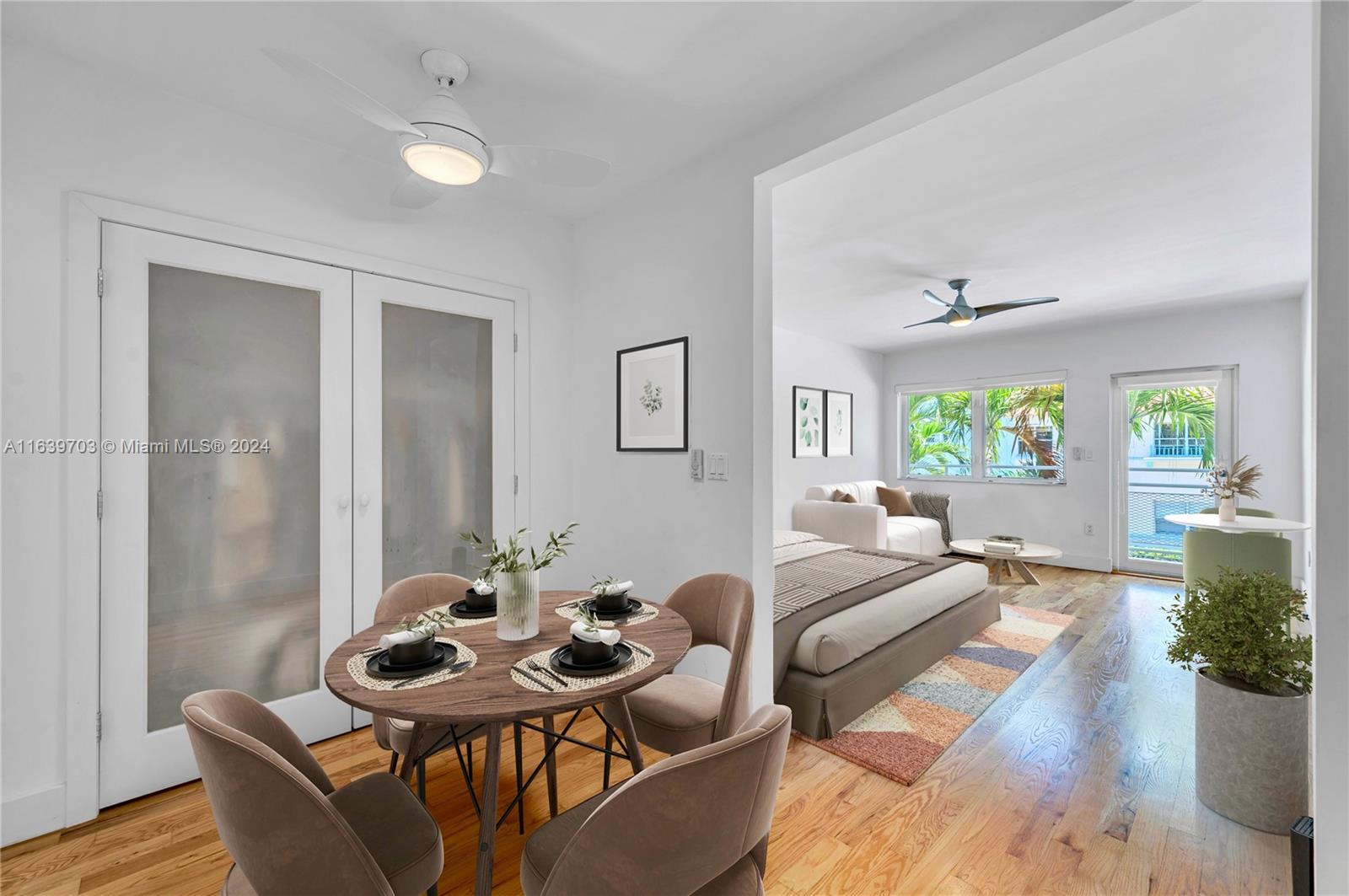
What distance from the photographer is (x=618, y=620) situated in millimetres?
1735

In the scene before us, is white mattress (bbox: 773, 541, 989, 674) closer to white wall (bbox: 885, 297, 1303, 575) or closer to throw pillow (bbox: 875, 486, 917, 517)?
throw pillow (bbox: 875, 486, 917, 517)

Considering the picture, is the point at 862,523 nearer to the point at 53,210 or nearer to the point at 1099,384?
the point at 1099,384

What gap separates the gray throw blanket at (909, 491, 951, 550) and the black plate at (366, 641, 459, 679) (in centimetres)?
634

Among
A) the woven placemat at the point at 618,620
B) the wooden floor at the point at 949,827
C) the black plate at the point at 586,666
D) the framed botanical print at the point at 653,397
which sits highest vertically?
the framed botanical print at the point at 653,397

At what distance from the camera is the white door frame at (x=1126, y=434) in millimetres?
5199

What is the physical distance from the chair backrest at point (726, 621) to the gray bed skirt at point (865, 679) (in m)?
0.45

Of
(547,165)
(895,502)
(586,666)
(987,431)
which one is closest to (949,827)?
(586,666)

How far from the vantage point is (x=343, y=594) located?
2.47 m

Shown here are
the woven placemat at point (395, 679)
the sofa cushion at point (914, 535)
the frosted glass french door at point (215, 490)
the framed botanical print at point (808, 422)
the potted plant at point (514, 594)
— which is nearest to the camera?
the woven placemat at point (395, 679)

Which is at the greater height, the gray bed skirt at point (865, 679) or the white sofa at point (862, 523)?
the white sofa at point (862, 523)

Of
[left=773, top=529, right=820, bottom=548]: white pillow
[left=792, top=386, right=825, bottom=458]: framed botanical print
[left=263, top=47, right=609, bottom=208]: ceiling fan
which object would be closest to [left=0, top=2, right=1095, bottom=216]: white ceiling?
[left=263, top=47, right=609, bottom=208]: ceiling fan

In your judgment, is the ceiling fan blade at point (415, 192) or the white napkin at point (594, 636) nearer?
the white napkin at point (594, 636)

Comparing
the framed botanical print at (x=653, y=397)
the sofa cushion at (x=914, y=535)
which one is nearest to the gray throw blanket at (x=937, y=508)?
the sofa cushion at (x=914, y=535)

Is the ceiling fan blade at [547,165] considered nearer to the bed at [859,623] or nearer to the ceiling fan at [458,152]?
the ceiling fan at [458,152]
